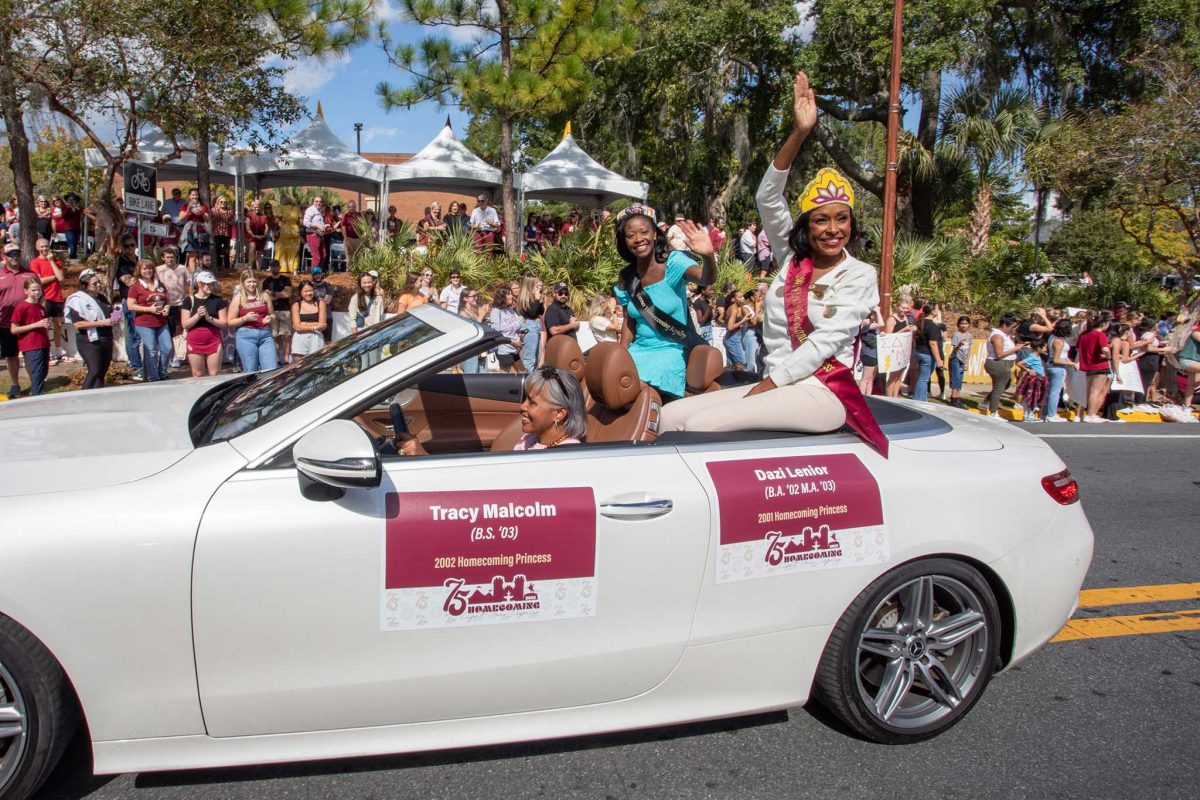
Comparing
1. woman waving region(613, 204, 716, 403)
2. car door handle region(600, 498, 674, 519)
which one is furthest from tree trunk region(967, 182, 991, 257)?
car door handle region(600, 498, 674, 519)

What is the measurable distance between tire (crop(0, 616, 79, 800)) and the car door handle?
62.1 inches

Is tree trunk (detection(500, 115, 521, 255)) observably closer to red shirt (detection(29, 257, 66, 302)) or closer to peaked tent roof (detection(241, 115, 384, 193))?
peaked tent roof (detection(241, 115, 384, 193))

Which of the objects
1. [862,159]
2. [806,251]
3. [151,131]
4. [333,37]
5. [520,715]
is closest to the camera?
[520,715]

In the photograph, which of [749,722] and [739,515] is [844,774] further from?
[739,515]

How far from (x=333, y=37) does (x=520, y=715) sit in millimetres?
14070

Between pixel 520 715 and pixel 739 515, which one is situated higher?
pixel 739 515

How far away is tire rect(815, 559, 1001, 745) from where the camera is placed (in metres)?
3.09

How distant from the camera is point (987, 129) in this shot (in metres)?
22.1

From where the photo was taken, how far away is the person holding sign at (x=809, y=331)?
329 centimetres

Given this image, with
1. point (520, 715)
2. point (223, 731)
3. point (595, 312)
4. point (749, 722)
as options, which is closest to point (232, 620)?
point (223, 731)

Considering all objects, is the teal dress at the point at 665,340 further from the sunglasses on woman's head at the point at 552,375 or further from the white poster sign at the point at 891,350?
the white poster sign at the point at 891,350

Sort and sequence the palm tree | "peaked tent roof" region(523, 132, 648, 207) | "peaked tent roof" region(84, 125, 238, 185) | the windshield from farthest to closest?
the palm tree < "peaked tent roof" region(523, 132, 648, 207) < "peaked tent roof" region(84, 125, 238, 185) < the windshield

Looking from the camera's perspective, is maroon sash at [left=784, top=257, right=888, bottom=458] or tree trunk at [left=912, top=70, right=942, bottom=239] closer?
maroon sash at [left=784, top=257, right=888, bottom=458]

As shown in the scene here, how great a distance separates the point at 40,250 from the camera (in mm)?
11758
